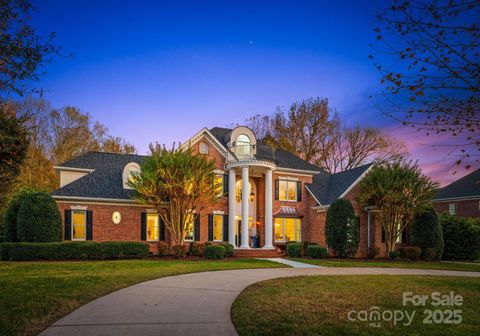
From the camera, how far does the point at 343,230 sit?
22594mm

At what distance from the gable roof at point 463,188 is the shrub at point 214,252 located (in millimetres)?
25697

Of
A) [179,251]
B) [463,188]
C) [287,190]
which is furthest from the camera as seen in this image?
[463,188]

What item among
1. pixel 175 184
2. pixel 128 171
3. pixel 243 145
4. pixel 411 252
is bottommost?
pixel 411 252

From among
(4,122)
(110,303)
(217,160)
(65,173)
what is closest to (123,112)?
(65,173)

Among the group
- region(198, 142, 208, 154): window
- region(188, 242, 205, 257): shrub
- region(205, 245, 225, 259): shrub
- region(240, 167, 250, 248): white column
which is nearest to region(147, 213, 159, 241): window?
region(188, 242, 205, 257): shrub

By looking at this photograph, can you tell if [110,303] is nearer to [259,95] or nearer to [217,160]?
[217,160]

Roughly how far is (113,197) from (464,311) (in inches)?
755

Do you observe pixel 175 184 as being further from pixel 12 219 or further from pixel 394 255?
pixel 394 255

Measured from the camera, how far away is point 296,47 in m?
15.8

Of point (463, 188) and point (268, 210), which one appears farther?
point (463, 188)

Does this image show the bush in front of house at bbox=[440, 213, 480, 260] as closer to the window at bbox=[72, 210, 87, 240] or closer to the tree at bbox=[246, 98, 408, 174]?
the tree at bbox=[246, 98, 408, 174]

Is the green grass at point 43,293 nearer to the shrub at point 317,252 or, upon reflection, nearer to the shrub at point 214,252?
the shrub at point 214,252

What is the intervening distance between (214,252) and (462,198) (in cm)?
2938

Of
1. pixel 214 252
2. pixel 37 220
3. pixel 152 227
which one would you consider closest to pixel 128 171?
pixel 152 227
